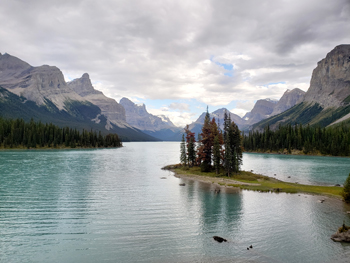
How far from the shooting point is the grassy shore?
50672 millimetres

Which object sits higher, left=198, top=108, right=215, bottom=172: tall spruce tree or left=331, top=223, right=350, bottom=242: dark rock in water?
left=198, top=108, right=215, bottom=172: tall spruce tree

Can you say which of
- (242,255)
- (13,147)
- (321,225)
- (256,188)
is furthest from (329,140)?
(13,147)

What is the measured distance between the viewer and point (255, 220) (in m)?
32.2

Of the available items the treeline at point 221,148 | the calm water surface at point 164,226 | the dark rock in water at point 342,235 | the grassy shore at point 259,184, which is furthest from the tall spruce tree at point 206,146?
the dark rock in water at point 342,235

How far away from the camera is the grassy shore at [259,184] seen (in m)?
50.7

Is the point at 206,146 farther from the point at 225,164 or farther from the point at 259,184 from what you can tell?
the point at 259,184

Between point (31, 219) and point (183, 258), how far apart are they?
73.9 ft

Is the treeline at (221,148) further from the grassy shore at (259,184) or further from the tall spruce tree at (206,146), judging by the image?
the grassy shore at (259,184)

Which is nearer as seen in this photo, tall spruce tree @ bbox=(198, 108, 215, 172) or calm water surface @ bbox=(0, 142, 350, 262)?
calm water surface @ bbox=(0, 142, 350, 262)

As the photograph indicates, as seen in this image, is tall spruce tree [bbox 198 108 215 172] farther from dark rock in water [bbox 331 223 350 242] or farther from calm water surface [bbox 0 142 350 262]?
dark rock in water [bbox 331 223 350 242]

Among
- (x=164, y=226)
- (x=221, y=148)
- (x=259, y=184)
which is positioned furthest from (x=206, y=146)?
(x=164, y=226)

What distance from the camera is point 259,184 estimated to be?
194 ft

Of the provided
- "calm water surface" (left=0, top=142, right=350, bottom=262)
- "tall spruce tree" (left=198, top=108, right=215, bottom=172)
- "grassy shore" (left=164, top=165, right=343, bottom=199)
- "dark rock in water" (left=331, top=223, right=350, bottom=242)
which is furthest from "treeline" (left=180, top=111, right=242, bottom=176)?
"dark rock in water" (left=331, top=223, right=350, bottom=242)

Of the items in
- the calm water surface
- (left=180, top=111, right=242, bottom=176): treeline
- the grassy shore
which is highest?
(left=180, top=111, right=242, bottom=176): treeline
